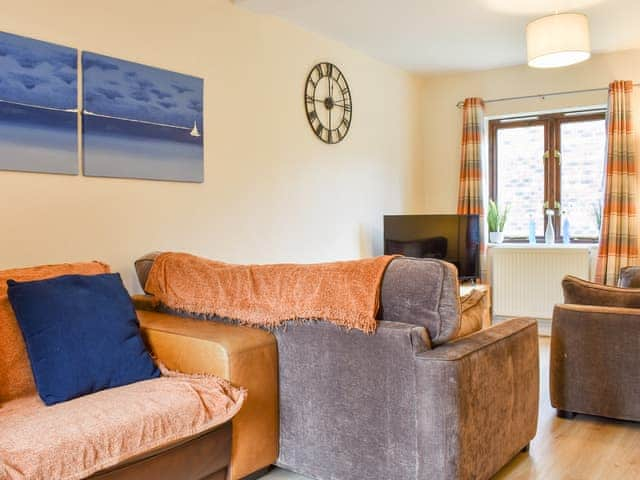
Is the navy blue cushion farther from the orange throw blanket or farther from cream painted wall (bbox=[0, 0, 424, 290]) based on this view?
cream painted wall (bbox=[0, 0, 424, 290])

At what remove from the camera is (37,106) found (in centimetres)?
249

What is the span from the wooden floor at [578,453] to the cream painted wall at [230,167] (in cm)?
147

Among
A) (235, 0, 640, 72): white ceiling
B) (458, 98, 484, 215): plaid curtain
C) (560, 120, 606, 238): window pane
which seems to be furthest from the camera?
(458, 98, 484, 215): plaid curtain

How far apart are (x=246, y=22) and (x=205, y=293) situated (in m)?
2.09

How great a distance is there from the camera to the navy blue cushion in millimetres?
1851

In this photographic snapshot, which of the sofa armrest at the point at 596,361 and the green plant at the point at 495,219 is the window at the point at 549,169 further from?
the sofa armrest at the point at 596,361

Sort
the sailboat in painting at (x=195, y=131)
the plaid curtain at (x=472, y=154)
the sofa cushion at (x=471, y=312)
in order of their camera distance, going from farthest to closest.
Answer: the plaid curtain at (x=472, y=154) < the sailboat in painting at (x=195, y=131) < the sofa cushion at (x=471, y=312)

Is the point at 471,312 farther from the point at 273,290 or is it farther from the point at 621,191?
the point at 621,191

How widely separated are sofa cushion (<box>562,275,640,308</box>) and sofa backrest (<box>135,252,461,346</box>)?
137 cm

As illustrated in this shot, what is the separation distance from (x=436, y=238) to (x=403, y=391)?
3.15 metres

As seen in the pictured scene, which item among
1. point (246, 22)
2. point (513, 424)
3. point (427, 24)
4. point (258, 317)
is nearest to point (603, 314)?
point (513, 424)

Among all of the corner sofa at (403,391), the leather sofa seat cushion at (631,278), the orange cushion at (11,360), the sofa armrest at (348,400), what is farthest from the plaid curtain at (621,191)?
the orange cushion at (11,360)

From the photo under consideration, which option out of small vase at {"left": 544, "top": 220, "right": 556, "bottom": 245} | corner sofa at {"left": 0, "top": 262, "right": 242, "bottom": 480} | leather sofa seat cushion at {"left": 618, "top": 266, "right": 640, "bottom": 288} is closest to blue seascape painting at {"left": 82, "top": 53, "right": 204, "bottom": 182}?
corner sofa at {"left": 0, "top": 262, "right": 242, "bottom": 480}

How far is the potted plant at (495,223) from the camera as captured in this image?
5.36 meters
